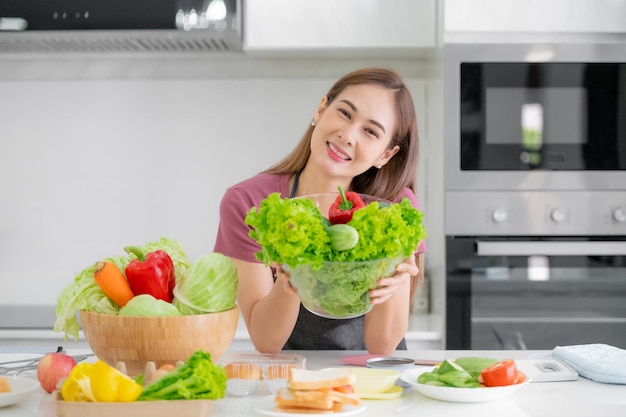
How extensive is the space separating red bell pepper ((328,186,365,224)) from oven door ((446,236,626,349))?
120cm

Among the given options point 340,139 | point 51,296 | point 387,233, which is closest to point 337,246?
point 387,233

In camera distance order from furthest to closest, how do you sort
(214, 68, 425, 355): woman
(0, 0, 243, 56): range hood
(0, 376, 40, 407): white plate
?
(0, 0, 243, 56): range hood
(214, 68, 425, 355): woman
(0, 376, 40, 407): white plate

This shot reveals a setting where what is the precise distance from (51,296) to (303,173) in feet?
4.77

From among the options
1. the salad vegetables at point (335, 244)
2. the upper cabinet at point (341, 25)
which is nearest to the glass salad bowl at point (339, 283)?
the salad vegetables at point (335, 244)

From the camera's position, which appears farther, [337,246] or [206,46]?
[206,46]

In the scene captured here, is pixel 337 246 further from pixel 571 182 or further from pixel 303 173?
pixel 571 182

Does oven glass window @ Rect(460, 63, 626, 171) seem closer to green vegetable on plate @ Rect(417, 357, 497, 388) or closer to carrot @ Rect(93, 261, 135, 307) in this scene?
green vegetable on plate @ Rect(417, 357, 497, 388)

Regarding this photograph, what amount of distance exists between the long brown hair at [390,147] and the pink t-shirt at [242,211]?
39 millimetres

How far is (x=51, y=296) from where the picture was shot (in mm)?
2998

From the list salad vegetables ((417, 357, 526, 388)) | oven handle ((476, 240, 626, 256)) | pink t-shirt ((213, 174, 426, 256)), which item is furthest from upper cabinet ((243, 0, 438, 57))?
salad vegetables ((417, 357, 526, 388))

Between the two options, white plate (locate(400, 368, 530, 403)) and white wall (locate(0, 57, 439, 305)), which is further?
white wall (locate(0, 57, 439, 305))

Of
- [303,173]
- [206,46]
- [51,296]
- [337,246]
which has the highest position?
[206,46]

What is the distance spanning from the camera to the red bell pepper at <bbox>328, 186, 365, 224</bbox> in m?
1.24

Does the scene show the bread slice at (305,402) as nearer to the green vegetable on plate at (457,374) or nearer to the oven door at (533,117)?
the green vegetable on plate at (457,374)
